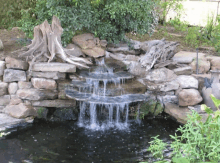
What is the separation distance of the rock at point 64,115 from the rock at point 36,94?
36cm

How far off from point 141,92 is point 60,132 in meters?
2.13

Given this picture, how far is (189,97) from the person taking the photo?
6672 millimetres

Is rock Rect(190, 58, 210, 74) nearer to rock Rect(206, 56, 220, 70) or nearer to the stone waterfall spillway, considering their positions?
rock Rect(206, 56, 220, 70)

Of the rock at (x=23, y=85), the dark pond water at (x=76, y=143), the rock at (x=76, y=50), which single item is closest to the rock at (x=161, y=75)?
the dark pond water at (x=76, y=143)

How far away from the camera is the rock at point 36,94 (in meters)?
6.75

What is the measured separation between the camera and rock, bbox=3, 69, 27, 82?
681cm

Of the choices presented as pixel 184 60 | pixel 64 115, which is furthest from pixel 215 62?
pixel 64 115

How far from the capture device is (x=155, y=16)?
894 cm

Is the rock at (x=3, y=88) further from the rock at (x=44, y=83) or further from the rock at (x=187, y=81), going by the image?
the rock at (x=187, y=81)

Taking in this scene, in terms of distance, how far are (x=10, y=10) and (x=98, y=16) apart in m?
3.49

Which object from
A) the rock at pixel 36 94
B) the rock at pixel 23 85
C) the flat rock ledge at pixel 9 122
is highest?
the rock at pixel 23 85

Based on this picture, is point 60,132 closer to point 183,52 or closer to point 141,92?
point 141,92

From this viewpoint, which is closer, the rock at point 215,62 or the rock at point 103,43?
the rock at point 215,62

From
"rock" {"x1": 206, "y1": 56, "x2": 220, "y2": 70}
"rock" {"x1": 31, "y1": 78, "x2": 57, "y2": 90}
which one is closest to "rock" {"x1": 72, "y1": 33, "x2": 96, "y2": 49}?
"rock" {"x1": 31, "y1": 78, "x2": 57, "y2": 90}
